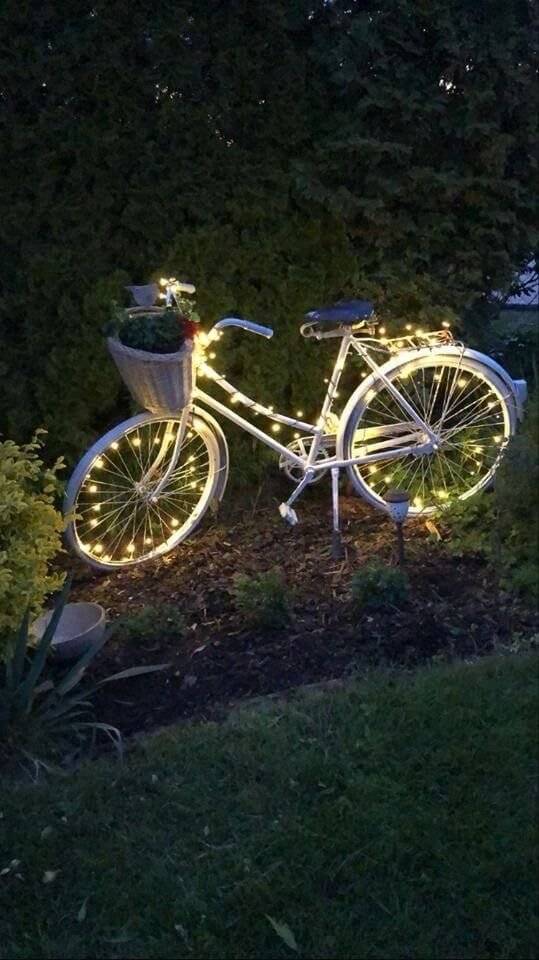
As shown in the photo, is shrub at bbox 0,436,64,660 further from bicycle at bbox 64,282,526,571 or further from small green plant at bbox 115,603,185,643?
bicycle at bbox 64,282,526,571

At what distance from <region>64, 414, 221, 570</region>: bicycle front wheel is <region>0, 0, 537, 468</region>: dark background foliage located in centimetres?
25

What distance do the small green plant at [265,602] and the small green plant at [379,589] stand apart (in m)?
0.29

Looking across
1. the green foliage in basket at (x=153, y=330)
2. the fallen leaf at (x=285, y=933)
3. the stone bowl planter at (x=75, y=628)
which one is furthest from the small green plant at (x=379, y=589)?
the fallen leaf at (x=285, y=933)

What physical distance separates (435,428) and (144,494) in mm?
1462

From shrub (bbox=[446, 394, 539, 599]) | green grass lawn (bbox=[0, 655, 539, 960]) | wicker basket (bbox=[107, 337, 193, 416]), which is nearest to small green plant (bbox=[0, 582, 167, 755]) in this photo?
green grass lawn (bbox=[0, 655, 539, 960])

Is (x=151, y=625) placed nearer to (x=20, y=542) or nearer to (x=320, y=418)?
(x=20, y=542)

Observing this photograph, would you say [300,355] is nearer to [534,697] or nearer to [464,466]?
[464,466]

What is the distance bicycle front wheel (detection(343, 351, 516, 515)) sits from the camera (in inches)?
198

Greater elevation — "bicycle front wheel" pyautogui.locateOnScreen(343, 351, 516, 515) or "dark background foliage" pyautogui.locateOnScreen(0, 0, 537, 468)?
"dark background foliage" pyautogui.locateOnScreen(0, 0, 537, 468)

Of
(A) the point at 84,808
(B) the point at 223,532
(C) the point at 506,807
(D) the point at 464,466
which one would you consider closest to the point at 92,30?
(B) the point at 223,532

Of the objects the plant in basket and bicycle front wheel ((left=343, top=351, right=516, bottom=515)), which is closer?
the plant in basket

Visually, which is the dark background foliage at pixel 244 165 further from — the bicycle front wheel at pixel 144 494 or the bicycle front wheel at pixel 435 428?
the bicycle front wheel at pixel 435 428

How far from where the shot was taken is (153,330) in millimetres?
4434

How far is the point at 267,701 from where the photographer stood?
368cm
